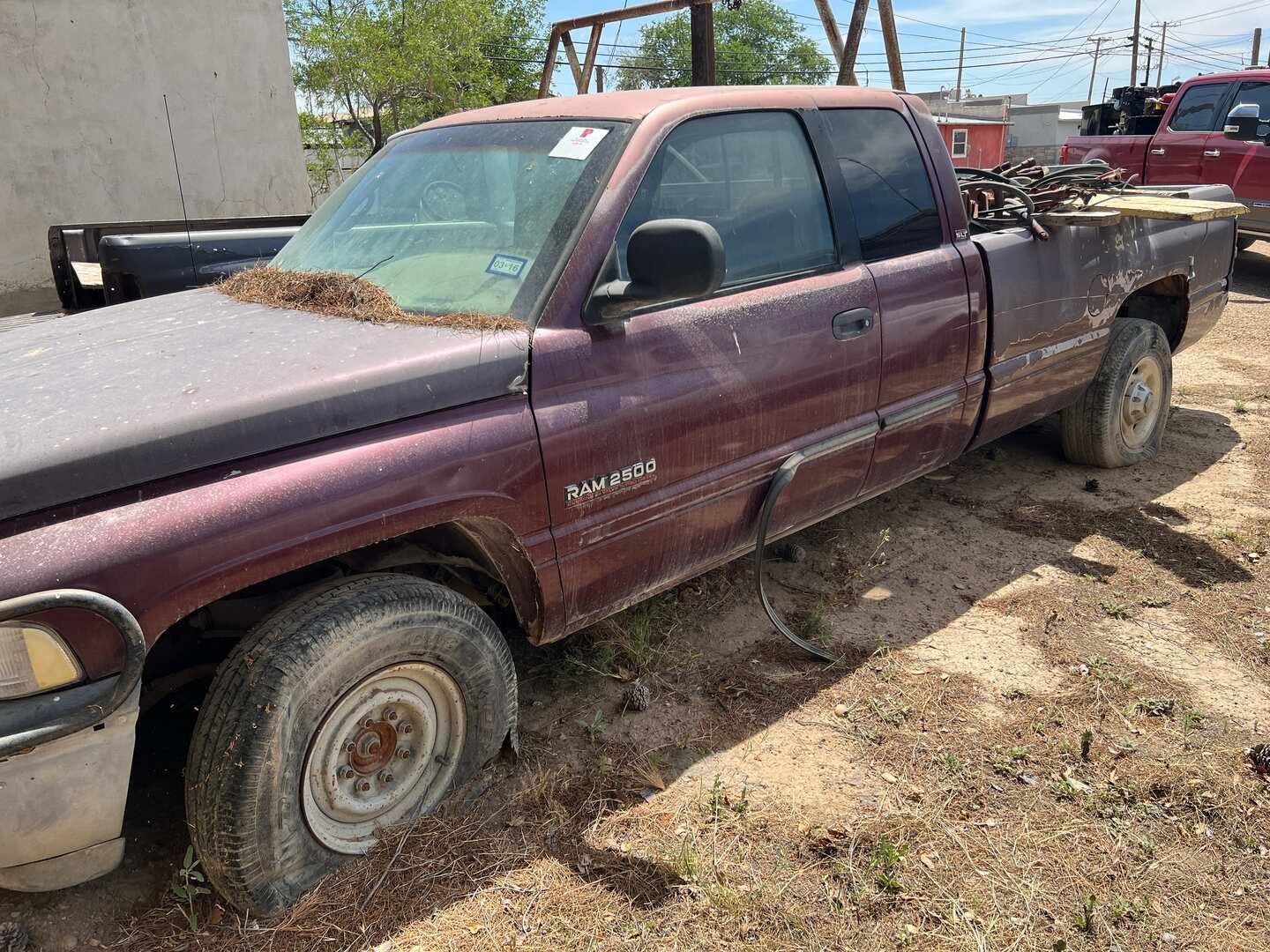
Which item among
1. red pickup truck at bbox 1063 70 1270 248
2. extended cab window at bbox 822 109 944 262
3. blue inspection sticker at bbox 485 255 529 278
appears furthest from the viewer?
red pickup truck at bbox 1063 70 1270 248

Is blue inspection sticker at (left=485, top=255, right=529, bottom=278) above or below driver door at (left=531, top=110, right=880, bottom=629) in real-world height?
above

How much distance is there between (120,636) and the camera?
188cm

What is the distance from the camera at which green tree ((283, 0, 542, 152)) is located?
795 inches

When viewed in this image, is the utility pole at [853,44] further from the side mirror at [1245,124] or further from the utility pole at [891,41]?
the side mirror at [1245,124]

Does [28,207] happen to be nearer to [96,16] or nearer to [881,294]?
[96,16]

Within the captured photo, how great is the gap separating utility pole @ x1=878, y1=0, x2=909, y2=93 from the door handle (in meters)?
Answer: 4.85

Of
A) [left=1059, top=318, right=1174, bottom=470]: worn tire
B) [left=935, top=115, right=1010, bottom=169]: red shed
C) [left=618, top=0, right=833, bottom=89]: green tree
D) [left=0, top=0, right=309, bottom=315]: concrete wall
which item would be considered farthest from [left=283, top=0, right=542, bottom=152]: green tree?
[left=618, top=0, right=833, bottom=89]: green tree

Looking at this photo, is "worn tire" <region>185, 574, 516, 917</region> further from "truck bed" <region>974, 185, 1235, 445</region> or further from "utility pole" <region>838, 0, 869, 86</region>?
"utility pole" <region>838, 0, 869, 86</region>

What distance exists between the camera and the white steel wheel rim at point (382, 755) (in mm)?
2314

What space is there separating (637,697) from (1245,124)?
9.83 meters

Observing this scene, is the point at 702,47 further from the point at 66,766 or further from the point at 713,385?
the point at 66,766

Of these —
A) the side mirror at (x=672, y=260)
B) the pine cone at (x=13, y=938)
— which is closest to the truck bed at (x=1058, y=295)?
the side mirror at (x=672, y=260)

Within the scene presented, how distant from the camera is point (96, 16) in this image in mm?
9547

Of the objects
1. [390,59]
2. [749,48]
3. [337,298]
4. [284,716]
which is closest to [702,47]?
[337,298]
